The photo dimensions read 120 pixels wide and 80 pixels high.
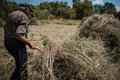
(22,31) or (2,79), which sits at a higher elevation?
(22,31)

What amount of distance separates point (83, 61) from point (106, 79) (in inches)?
24.0

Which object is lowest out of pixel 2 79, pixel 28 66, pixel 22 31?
pixel 2 79

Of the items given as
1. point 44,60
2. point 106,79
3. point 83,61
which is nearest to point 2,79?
point 44,60

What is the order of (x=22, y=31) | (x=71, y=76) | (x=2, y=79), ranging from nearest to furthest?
(x=22, y=31) → (x=71, y=76) → (x=2, y=79)

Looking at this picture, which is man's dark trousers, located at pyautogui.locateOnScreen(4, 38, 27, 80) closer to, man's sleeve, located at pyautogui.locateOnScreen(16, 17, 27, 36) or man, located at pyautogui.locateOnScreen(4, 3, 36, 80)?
man, located at pyautogui.locateOnScreen(4, 3, 36, 80)

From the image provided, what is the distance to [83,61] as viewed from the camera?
223 inches

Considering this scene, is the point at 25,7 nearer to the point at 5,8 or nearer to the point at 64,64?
the point at 64,64

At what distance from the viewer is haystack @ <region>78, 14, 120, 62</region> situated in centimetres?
841

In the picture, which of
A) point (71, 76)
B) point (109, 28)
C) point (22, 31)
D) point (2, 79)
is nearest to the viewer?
point (22, 31)

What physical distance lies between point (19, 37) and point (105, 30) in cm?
400

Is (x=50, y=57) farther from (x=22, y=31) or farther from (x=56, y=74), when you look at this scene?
(x=22, y=31)

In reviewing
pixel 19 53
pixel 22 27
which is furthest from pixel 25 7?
pixel 19 53

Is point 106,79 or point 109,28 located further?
point 109,28

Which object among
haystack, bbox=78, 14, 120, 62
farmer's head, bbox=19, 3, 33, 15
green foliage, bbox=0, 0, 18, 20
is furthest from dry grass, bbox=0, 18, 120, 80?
green foliage, bbox=0, 0, 18, 20
